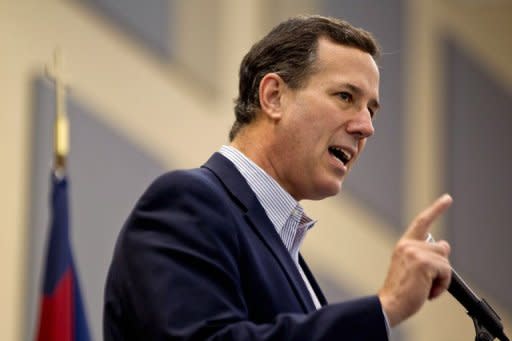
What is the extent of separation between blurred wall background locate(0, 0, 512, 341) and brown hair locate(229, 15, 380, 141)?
9.34 feet

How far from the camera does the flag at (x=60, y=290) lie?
3.58 metres

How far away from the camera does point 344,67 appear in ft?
8.71

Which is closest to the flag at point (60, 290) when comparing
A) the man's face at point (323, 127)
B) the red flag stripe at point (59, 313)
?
the red flag stripe at point (59, 313)

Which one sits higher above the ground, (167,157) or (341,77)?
(341,77)

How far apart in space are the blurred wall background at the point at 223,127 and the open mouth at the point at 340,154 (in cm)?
301

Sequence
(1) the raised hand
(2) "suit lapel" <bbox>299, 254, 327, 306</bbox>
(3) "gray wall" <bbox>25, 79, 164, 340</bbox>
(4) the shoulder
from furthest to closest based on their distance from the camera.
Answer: (3) "gray wall" <bbox>25, 79, 164, 340</bbox>
(2) "suit lapel" <bbox>299, 254, 327, 306</bbox>
(4) the shoulder
(1) the raised hand

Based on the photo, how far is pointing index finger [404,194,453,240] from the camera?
6.39 feet

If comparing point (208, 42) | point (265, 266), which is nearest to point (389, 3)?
point (208, 42)

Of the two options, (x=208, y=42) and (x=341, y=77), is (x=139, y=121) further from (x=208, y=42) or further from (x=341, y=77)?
(x=341, y=77)

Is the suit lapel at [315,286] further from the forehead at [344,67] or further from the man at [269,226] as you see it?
the forehead at [344,67]

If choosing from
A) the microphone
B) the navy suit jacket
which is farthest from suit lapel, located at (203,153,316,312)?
the microphone

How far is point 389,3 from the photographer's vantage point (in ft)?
25.5

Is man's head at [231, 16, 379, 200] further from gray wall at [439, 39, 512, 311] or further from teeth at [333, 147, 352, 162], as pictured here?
gray wall at [439, 39, 512, 311]

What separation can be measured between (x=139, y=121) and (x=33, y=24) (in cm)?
84
